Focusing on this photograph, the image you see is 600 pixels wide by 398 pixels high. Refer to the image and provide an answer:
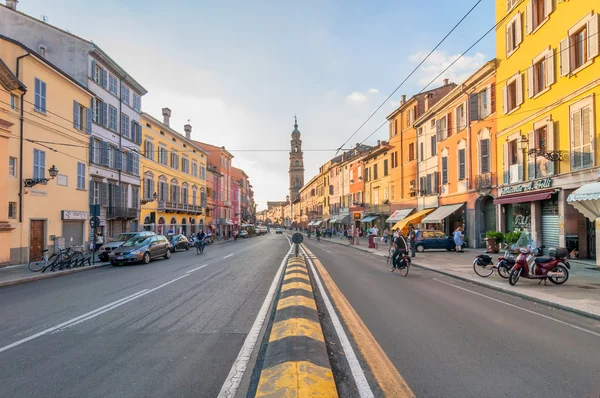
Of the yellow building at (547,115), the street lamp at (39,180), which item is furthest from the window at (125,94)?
the yellow building at (547,115)

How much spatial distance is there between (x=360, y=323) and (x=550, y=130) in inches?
620

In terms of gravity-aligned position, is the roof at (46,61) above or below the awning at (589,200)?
above

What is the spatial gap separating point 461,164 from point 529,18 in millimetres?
10486

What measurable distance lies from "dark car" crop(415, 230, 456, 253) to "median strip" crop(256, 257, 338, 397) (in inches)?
761

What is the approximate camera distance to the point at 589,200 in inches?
527

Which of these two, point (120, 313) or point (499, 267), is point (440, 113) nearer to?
point (499, 267)

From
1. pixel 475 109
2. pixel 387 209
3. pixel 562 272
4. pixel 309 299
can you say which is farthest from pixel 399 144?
pixel 309 299

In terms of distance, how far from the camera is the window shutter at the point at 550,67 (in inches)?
674

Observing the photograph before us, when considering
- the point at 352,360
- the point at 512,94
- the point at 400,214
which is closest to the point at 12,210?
the point at 352,360

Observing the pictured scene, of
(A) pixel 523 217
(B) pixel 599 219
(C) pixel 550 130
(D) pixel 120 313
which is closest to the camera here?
(D) pixel 120 313

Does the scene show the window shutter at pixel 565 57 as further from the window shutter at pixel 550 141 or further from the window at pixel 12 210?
the window at pixel 12 210

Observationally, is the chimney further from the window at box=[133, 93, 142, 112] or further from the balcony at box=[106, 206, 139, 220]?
the balcony at box=[106, 206, 139, 220]

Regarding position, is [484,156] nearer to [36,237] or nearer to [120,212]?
[120,212]

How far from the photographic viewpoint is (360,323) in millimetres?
6562
